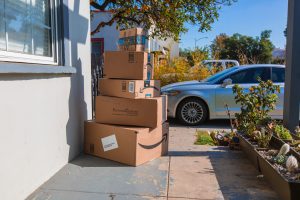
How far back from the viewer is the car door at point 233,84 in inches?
271

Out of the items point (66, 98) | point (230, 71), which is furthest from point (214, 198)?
point (230, 71)

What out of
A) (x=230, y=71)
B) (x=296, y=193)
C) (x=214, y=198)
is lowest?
(x=214, y=198)

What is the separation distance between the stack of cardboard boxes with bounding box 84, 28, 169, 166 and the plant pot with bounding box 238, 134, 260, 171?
1.13 metres

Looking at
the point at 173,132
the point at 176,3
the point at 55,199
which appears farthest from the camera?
the point at 176,3

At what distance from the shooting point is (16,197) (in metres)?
2.56

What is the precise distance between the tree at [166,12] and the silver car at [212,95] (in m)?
1.65

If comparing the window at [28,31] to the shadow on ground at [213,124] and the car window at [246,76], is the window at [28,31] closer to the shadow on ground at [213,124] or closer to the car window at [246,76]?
the shadow on ground at [213,124]

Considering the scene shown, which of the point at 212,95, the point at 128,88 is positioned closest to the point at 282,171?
the point at 128,88

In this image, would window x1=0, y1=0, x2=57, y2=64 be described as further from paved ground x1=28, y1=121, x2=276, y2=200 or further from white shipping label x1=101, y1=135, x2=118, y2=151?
paved ground x1=28, y1=121, x2=276, y2=200

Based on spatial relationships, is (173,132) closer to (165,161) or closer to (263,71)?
(165,161)

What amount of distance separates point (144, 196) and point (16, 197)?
1164mm

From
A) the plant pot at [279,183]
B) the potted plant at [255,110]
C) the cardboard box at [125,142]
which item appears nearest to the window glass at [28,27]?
the cardboard box at [125,142]

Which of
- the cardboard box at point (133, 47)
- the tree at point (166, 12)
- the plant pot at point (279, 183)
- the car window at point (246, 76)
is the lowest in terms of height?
the plant pot at point (279, 183)

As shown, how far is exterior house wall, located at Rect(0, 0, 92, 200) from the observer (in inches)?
95.9
